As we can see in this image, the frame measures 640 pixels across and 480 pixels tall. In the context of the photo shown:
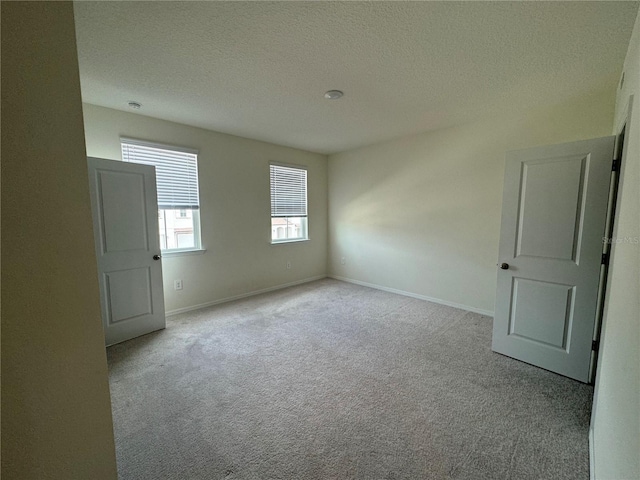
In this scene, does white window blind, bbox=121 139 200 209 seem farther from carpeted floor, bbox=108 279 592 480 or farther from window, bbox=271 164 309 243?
carpeted floor, bbox=108 279 592 480

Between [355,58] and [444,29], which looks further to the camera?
[355,58]

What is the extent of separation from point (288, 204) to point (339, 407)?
3.57m

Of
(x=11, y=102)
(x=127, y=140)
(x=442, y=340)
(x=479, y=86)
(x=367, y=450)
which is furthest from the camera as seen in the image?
(x=127, y=140)

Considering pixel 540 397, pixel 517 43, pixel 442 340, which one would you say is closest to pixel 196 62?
pixel 517 43

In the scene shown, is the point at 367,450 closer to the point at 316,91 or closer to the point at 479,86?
the point at 316,91

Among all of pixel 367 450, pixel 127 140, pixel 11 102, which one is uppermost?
pixel 127 140

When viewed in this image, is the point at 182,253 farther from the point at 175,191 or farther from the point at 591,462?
the point at 591,462

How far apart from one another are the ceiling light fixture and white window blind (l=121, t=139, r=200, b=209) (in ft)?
6.77

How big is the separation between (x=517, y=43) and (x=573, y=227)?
4.79ft

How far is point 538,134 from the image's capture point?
117 inches

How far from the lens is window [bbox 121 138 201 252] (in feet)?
10.7

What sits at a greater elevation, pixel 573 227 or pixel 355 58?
pixel 355 58

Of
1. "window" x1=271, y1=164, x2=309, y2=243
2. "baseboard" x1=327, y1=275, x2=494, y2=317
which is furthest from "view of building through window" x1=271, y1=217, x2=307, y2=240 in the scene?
"baseboard" x1=327, y1=275, x2=494, y2=317

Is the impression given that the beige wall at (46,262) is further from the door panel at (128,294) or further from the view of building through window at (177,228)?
the view of building through window at (177,228)
